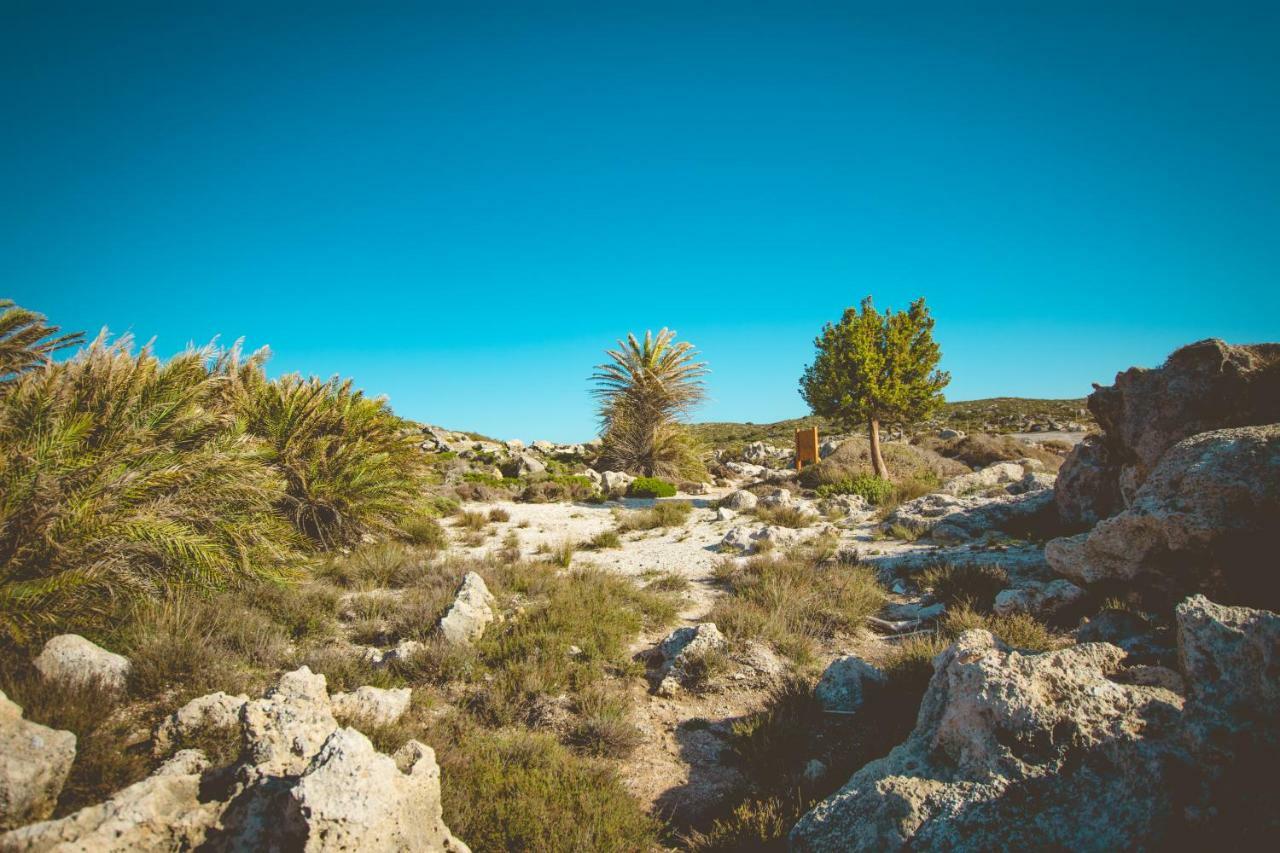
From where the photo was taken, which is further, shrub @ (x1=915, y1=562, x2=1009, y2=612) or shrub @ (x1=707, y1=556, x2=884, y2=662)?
shrub @ (x1=915, y1=562, x2=1009, y2=612)

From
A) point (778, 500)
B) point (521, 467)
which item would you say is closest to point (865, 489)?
point (778, 500)

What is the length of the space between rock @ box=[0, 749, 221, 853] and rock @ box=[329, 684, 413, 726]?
0.94m

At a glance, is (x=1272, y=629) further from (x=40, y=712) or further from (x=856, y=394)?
(x=856, y=394)

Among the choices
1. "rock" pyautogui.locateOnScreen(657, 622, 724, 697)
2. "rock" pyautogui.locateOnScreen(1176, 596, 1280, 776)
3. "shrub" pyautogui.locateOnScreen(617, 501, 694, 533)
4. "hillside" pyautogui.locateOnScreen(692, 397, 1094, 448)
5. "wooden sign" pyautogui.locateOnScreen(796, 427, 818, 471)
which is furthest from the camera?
"hillside" pyautogui.locateOnScreen(692, 397, 1094, 448)

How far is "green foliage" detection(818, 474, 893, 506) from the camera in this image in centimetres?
1280

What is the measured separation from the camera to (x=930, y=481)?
48.8ft

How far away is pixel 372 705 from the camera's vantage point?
10.8ft

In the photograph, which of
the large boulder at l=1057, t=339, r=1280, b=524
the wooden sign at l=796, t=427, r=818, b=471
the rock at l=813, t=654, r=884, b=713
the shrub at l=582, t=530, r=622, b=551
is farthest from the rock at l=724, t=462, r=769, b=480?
the rock at l=813, t=654, r=884, b=713

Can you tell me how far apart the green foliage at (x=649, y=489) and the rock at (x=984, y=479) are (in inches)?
286

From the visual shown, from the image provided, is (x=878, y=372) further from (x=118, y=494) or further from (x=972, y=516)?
(x=118, y=494)

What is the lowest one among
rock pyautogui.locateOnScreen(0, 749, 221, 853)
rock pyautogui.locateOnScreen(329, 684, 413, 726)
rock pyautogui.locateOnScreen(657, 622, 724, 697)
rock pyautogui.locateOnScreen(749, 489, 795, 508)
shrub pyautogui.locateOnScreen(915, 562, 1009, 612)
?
rock pyautogui.locateOnScreen(657, 622, 724, 697)

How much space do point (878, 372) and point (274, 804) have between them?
16204mm

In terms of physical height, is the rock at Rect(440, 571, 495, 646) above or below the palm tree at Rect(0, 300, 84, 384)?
below

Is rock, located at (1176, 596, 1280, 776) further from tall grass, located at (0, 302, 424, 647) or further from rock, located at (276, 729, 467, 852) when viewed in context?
tall grass, located at (0, 302, 424, 647)
